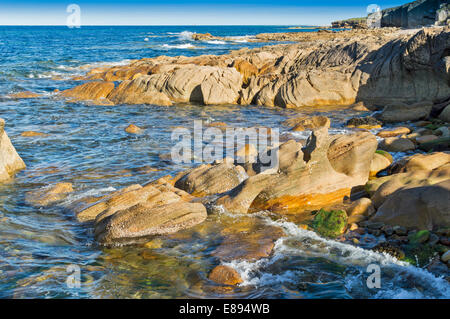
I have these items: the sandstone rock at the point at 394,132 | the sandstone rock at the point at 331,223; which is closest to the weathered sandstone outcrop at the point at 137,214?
the sandstone rock at the point at 331,223

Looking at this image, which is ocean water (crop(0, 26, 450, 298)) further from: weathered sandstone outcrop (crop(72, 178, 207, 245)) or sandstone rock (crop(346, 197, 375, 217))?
sandstone rock (crop(346, 197, 375, 217))

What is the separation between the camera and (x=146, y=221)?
827 cm

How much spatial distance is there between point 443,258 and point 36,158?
12.4 meters

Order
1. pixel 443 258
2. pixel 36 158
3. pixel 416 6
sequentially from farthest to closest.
→ 1. pixel 416 6
2. pixel 36 158
3. pixel 443 258

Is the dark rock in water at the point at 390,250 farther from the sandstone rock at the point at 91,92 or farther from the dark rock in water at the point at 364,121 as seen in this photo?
the sandstone rock at the point at 91,92

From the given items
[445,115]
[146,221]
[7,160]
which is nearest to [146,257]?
[146,221]

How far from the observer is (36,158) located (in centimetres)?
1401

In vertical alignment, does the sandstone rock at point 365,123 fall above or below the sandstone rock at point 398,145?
above

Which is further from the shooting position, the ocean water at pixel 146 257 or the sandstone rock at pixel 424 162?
the sandstone rock at pixel 424 162

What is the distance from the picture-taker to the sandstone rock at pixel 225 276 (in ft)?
21.4

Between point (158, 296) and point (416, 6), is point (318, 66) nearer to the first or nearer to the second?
point (158, 296)

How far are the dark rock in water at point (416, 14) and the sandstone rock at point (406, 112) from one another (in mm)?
67089

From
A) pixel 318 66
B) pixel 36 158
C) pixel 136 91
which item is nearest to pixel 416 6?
pixel 318 66

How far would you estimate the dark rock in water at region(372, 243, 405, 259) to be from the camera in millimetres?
7133
